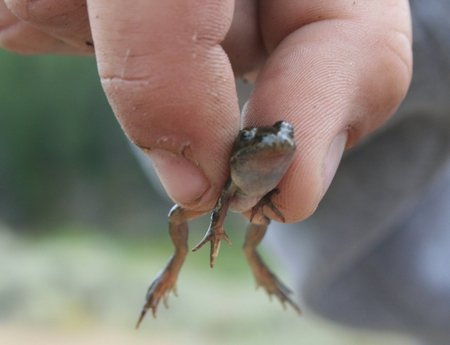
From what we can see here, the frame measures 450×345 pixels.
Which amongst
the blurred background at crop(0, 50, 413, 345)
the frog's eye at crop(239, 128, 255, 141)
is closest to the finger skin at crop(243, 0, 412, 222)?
the frog's eye at crop(239, 128, 255, 141)

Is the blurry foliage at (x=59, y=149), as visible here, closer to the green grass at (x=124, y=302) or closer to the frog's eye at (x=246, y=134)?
the green grass at (x=124, y=302)

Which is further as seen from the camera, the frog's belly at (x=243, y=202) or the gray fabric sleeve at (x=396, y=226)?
the gray fabric sleeve at (x=396, y=226)

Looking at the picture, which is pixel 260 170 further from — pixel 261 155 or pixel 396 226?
pixel 396 226

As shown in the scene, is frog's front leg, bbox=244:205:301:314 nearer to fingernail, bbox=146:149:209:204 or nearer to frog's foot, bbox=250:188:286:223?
frog's foot, bbox=250:188:286:223

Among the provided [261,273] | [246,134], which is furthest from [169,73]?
[261,273]

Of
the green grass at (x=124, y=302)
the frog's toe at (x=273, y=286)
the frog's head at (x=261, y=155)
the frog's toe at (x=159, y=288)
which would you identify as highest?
the frog's head at (x=261, y=155)

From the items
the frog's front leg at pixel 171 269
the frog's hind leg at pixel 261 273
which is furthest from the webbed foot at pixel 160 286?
the frog's hind leg at pixel 261 273
